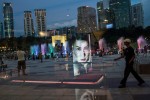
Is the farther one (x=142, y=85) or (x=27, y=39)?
(x=27, y=39)

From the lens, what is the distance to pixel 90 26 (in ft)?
360

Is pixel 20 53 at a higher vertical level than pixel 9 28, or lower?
lower

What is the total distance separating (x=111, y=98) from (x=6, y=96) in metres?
3.42

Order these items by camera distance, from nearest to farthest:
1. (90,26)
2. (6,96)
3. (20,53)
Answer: (6,96) < (20,53) < (90,26)

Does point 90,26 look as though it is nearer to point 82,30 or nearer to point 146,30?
point 82,30

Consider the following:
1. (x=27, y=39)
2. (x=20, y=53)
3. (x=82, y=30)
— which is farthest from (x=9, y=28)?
(x=20, y=53)

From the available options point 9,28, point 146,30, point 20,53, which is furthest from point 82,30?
point 20,53

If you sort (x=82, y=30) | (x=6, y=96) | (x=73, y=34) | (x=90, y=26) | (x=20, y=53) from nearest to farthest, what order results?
(x=6, y=96) → (x=20, y=53) → (x=90, y=26) → (x=82, y=30) → (x=73, y=34)

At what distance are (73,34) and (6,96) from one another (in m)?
119

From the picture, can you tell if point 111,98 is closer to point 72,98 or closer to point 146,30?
point 72,98

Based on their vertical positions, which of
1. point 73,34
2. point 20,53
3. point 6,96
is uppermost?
point 73,34

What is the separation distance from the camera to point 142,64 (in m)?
16.7

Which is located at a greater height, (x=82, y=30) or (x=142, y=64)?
(x=82, y=30)

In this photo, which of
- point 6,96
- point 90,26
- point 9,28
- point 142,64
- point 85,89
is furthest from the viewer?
point 9,28
